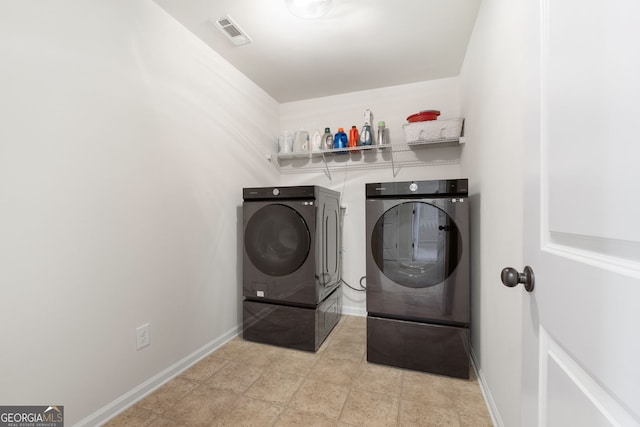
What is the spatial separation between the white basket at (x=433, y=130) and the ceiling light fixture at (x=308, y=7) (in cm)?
120

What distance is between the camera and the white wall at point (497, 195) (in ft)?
3.54

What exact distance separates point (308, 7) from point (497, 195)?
1442mm

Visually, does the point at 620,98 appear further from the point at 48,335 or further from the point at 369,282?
the point at 48,335

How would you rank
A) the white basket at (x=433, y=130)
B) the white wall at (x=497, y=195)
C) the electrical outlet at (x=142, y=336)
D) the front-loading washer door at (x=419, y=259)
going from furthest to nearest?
the white basket at (x=433, y=130) < the front-loading washer door at (x=419, y=259) < the electrical outlet at (x=142, y=336) < the white wall at (x=497, y=195)

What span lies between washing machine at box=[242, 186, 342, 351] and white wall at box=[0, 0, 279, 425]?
255 mm

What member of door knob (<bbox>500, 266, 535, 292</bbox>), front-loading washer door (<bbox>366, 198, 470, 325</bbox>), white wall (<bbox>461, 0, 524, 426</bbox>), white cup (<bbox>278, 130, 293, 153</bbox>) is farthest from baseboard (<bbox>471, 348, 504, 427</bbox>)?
white cup (<bbox>278, 130, 293, 153</bbox>)

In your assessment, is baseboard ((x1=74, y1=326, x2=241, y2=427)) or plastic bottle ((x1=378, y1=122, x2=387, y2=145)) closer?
baseboard ((x1=74, y1=326, x2=241, y2=427))

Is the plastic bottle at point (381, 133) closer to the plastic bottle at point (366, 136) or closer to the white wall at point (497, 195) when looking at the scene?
the plastic bottle at point (366, 136)

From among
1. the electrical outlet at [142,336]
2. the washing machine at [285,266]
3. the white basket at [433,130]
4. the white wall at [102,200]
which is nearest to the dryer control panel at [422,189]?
the washing machine at [285,266]

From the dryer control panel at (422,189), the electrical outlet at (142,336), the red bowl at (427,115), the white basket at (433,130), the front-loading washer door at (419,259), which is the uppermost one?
the red bowl at (427,115)

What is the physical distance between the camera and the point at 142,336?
5.06 ft

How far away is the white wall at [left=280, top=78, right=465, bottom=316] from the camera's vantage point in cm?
261

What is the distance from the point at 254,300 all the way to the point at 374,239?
3.56 feet

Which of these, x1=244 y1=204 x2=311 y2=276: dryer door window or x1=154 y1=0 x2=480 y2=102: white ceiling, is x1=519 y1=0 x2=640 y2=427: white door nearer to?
x1=154 y1=0 x2=480 y2=102: white ceiling
